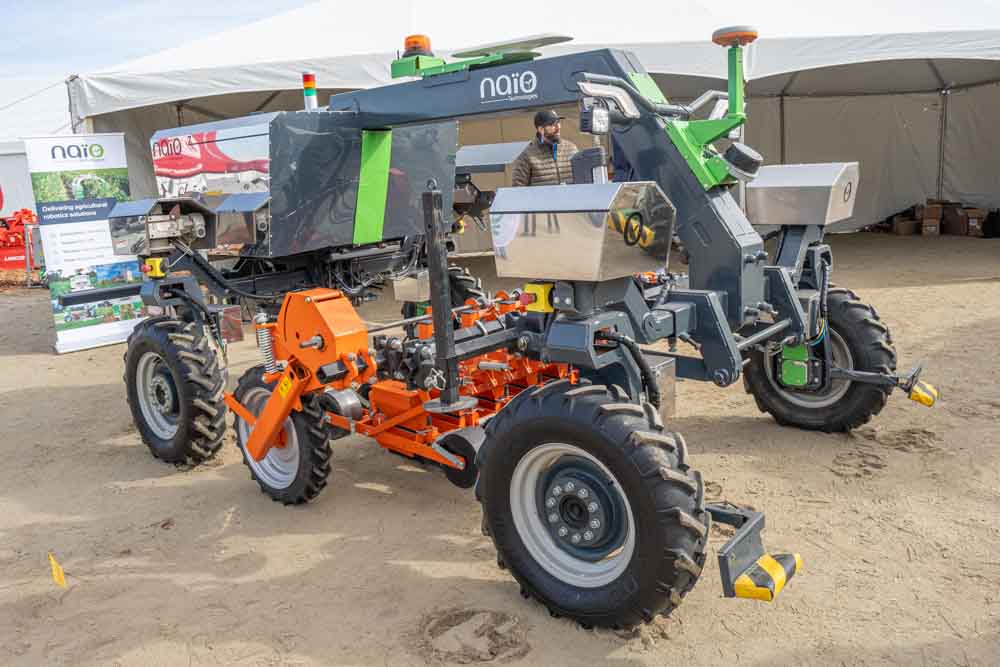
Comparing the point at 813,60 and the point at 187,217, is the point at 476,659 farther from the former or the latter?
the point at 813,60

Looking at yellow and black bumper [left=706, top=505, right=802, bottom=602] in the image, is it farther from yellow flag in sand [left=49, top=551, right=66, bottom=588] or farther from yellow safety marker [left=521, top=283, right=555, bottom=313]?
yellow flag in sand [left=49, top=551, right=66, bottom=588]

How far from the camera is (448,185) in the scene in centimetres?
556

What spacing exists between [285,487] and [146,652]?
1215 millimetres

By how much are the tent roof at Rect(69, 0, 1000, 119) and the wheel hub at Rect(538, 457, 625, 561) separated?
7119mm

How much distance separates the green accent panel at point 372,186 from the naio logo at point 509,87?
4.48 ft

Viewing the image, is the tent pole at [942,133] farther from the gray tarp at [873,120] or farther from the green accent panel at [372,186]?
the green accent panel at [372,186]

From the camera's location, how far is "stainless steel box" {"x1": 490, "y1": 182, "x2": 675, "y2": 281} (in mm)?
2738

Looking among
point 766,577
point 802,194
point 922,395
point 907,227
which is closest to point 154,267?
point 802,194

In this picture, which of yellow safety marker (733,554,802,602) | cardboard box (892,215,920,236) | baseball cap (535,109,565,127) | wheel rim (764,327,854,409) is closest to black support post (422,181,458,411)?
yellow safety marker (733,554,802,602)

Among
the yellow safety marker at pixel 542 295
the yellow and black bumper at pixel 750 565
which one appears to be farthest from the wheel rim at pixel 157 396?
the yellow and black bumper at pixel 750 565

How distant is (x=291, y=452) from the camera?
4.12 metres

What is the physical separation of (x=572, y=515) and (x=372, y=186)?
9.13ft

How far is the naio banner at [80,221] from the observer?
840 cm

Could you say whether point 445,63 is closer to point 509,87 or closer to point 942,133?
point 509,87
